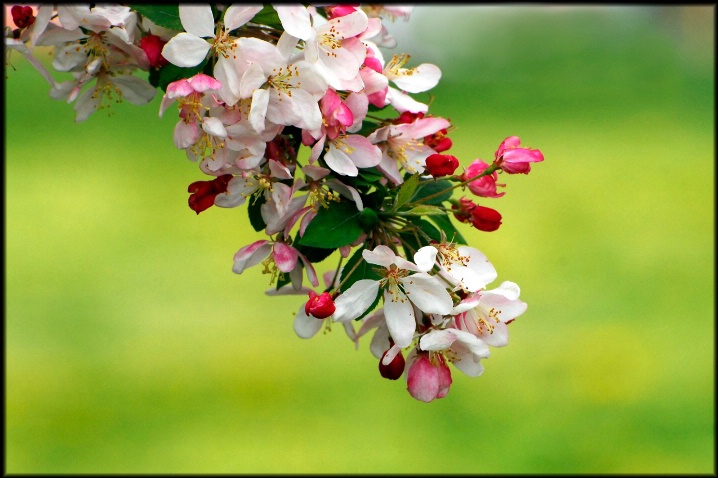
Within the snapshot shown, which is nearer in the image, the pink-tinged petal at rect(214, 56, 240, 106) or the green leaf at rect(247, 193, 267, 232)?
the pink-tinged petal at rect(214, 56, 240, 106)

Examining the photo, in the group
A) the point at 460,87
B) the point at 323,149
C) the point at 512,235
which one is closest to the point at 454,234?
the point at 323,149

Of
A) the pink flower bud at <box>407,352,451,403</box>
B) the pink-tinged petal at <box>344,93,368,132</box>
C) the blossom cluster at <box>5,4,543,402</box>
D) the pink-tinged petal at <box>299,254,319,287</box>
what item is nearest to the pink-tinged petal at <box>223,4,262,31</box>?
the blossom cluster at <box>5,4,543,402</box>

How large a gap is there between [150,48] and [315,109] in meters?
0.21

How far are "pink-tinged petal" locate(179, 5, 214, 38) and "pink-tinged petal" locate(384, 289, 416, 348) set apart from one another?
27 cm

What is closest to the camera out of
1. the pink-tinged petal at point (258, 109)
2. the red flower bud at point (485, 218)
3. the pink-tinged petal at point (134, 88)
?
the pink-tinged petal at point (258, 109)

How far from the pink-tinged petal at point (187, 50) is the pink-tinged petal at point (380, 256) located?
0.22 metres

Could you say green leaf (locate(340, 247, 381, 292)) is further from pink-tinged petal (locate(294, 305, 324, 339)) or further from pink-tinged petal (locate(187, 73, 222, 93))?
pink-tinged petal (locate(187, 73, 222, 93))

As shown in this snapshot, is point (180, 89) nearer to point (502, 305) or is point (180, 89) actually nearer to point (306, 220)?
point (306, 220)

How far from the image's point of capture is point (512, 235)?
435 centimetres

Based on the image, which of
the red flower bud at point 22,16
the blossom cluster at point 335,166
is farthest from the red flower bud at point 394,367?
the red flower bud at point 22,16

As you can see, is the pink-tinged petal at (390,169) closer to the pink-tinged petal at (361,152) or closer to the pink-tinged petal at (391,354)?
the pink-tinged petal at (361,152)

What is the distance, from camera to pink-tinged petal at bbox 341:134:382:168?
0.79 m

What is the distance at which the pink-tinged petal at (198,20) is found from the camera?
2.45ft

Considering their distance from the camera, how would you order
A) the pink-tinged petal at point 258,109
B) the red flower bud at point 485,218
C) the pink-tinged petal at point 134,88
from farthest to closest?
the pink-tinged petal at point 134,88 < the red flower bud at point 485,218 < the pink-tinged petal at point 258,109
